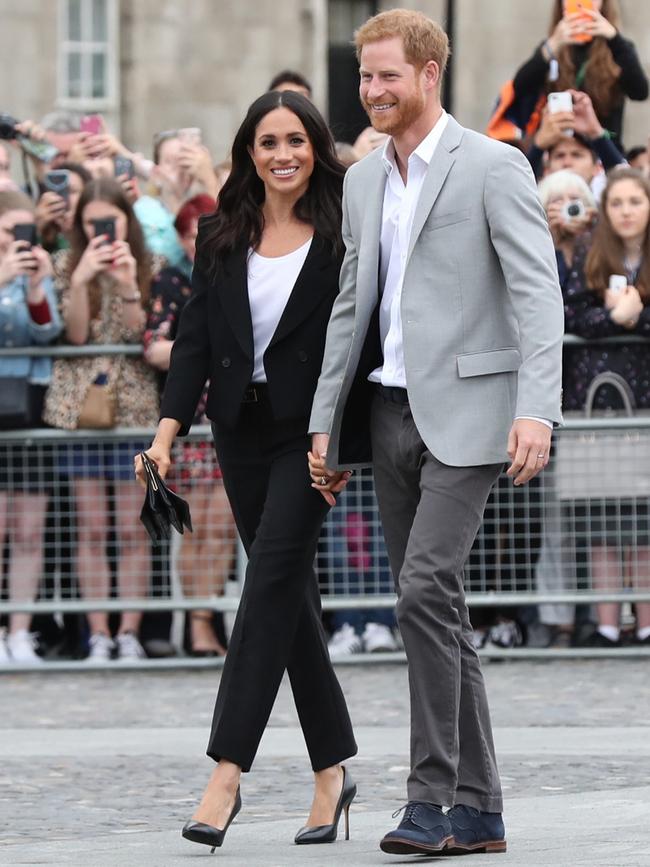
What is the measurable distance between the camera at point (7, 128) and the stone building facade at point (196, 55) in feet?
55.2

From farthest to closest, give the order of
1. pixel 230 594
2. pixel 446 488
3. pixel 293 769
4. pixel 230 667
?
pixel 230 594
pixel 293 769
pixel 230 667
pixel 446 488

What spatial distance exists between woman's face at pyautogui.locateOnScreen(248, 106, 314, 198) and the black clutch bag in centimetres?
88

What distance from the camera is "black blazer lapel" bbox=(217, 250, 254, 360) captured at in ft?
20.1

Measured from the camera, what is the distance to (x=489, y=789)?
570 centimetres

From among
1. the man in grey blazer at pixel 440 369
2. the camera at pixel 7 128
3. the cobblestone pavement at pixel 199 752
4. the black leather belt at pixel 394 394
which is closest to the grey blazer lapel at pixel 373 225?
the man in grey blazer at pixel 440 369

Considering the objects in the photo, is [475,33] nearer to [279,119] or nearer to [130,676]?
[130,676]

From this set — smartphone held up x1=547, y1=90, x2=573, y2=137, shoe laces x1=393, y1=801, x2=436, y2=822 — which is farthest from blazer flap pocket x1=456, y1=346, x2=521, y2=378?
smartphone held up x1=547, y1=90, x2=573, y2=137

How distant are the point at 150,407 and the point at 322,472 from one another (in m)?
4.31

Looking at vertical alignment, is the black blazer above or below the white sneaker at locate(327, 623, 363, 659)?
above

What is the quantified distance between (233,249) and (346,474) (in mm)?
776

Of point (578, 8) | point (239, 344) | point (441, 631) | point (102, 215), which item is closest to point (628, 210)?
point (578, 8)

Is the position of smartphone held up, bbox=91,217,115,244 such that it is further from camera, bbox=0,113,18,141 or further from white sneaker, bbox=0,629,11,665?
white sneaker, bbox=0,629,11,665

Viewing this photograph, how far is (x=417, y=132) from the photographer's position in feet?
18.9

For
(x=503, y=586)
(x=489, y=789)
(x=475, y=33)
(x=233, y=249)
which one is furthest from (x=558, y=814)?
(x=475, y=33)
